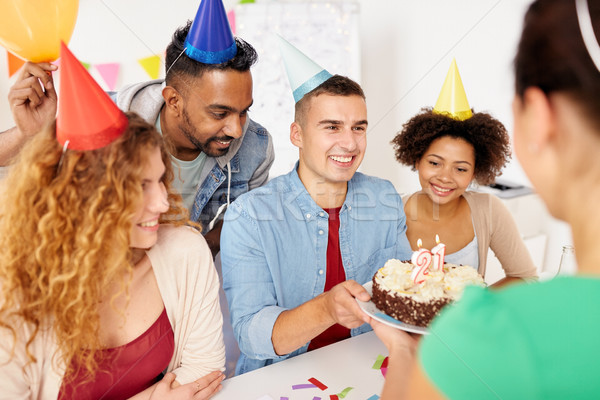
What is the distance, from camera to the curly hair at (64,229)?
789 millimetres

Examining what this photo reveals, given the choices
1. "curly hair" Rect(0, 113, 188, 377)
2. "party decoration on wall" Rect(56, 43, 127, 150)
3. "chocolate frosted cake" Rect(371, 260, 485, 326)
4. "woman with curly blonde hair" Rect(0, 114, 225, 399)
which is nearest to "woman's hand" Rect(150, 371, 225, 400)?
"woman with curly blonde hair" Rect(0, 114, 225, 399)

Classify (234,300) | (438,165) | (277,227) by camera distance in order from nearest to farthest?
1. (234,300)
2. (277,227)
3. (438,165)

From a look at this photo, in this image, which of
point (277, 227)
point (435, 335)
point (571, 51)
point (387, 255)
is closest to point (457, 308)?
point (435, 335)

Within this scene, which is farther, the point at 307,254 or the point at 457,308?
the point at 307,254

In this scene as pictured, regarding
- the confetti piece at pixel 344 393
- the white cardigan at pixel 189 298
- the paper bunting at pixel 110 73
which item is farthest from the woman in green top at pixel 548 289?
the paper bunting at pixel 110 73

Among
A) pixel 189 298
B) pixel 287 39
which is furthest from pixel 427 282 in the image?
pixel 287 39

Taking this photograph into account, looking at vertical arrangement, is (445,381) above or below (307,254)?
above

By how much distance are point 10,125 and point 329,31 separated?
1.24m

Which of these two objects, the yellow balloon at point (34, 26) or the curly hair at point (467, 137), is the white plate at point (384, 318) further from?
the yellow balloon at point (34, 26)

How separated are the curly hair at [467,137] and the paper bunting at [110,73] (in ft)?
3.24

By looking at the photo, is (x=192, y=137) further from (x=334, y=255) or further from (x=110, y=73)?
(x=334, y=255)

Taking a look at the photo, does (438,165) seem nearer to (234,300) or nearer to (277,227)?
(277,227)

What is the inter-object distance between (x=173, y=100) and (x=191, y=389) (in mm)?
841

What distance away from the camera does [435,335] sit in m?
0.40
